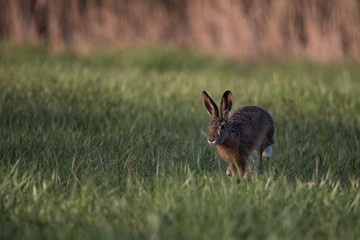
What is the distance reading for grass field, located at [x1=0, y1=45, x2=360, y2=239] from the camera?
12.1 ft

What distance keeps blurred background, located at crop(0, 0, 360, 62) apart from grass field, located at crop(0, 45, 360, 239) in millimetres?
3282

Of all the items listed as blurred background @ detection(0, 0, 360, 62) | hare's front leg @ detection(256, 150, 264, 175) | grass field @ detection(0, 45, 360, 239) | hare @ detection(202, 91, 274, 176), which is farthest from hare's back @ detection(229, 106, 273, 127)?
blurred background @ detection(0, 0, 360, 62)

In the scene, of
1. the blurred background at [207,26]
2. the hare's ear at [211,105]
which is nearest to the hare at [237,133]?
the hare's ear at [211,105]

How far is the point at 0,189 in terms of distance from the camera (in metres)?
4.22

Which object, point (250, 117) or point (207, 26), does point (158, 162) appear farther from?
point (207, 26)

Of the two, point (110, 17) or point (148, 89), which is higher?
point (110, 17)

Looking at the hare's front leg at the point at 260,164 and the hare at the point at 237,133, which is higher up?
the hare at the point at 237,133

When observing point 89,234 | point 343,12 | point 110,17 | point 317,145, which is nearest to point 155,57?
point 110,17

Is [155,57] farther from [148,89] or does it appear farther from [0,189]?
[0,189]

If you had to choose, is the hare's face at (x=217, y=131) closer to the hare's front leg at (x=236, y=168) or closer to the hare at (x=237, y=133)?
the hare at (x=237, y=133)

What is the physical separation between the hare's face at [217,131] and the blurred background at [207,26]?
28.5 feet

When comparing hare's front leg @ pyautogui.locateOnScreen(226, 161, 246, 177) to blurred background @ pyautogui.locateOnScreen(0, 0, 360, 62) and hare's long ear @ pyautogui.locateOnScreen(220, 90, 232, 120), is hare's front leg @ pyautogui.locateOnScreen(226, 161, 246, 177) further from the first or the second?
blurred background @ pyautogui.locateOnScreen(0, 0, 360, 62)

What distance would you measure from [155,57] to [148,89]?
375 centimetres

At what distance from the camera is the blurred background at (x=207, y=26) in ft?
44.9
